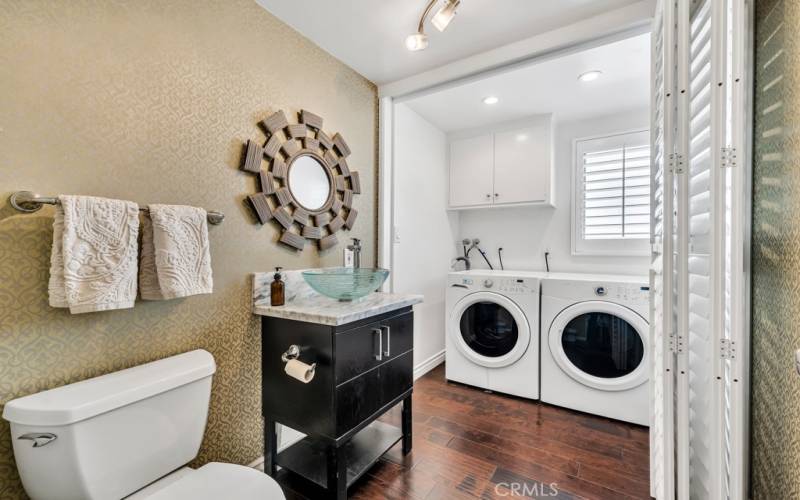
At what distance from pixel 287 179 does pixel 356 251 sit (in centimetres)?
57

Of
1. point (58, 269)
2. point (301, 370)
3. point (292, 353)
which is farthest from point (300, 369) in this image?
point (58, 269)

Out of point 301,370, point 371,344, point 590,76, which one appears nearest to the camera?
point 301,370

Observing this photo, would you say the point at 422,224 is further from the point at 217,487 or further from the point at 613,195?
the point at 217,487

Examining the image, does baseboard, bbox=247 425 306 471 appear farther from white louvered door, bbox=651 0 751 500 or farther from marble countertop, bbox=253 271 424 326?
white louvered door, bbox=651 0 751 500

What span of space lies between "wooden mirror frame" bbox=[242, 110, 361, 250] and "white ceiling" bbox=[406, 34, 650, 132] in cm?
89

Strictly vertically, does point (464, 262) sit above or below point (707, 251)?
below

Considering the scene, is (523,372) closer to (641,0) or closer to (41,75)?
(641,0)

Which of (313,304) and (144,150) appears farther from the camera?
(313,304)

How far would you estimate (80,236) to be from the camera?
1.01m

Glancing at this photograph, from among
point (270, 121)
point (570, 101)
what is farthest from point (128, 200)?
point (570, 101)

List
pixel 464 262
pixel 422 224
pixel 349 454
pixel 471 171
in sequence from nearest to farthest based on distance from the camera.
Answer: pixel 349 454 → pixel 422 224 → pixel 471 171 → pixel 464 262

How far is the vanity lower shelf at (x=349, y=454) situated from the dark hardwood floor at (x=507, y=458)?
0.07 meters

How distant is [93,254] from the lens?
1.04 metres

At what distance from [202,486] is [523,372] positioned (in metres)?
2.09
